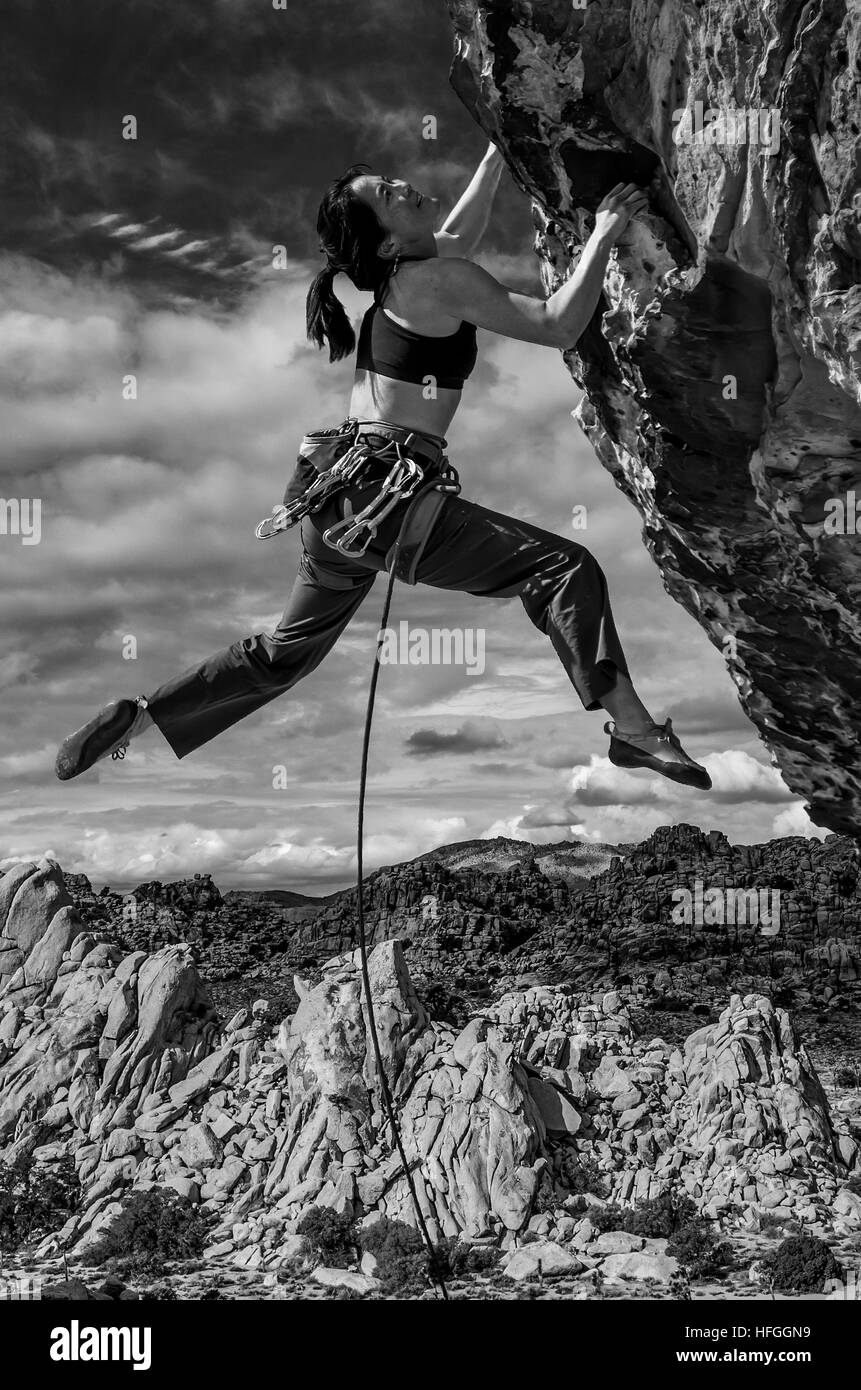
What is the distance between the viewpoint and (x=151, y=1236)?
140ft

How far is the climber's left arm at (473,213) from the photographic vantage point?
16.3 feet

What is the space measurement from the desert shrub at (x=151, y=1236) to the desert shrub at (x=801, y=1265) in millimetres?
21909

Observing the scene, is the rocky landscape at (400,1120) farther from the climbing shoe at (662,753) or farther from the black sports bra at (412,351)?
the black sports bra at (412,351)

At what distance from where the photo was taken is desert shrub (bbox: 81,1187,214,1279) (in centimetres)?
4172

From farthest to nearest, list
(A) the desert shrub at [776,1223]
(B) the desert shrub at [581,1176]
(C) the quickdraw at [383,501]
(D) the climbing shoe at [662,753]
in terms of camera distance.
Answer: (B) the desert shrub at [581,1176] → (A) the desert shrub at [776,1223] → (C) the quickdraw at [383,501] → (D) the climbing shoe at [662,753]

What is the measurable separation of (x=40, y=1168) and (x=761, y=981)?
6694cm

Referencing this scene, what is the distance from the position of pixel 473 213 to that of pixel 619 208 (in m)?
0.90

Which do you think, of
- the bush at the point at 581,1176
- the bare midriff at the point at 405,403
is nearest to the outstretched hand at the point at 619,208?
the bare midriff at the point at 405,403

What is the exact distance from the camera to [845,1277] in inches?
1521

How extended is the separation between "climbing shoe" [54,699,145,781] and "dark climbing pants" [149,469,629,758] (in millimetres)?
127

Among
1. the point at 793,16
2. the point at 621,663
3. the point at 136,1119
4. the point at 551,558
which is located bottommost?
the point at 136,1119

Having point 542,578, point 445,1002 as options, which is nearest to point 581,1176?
point 445,1002
